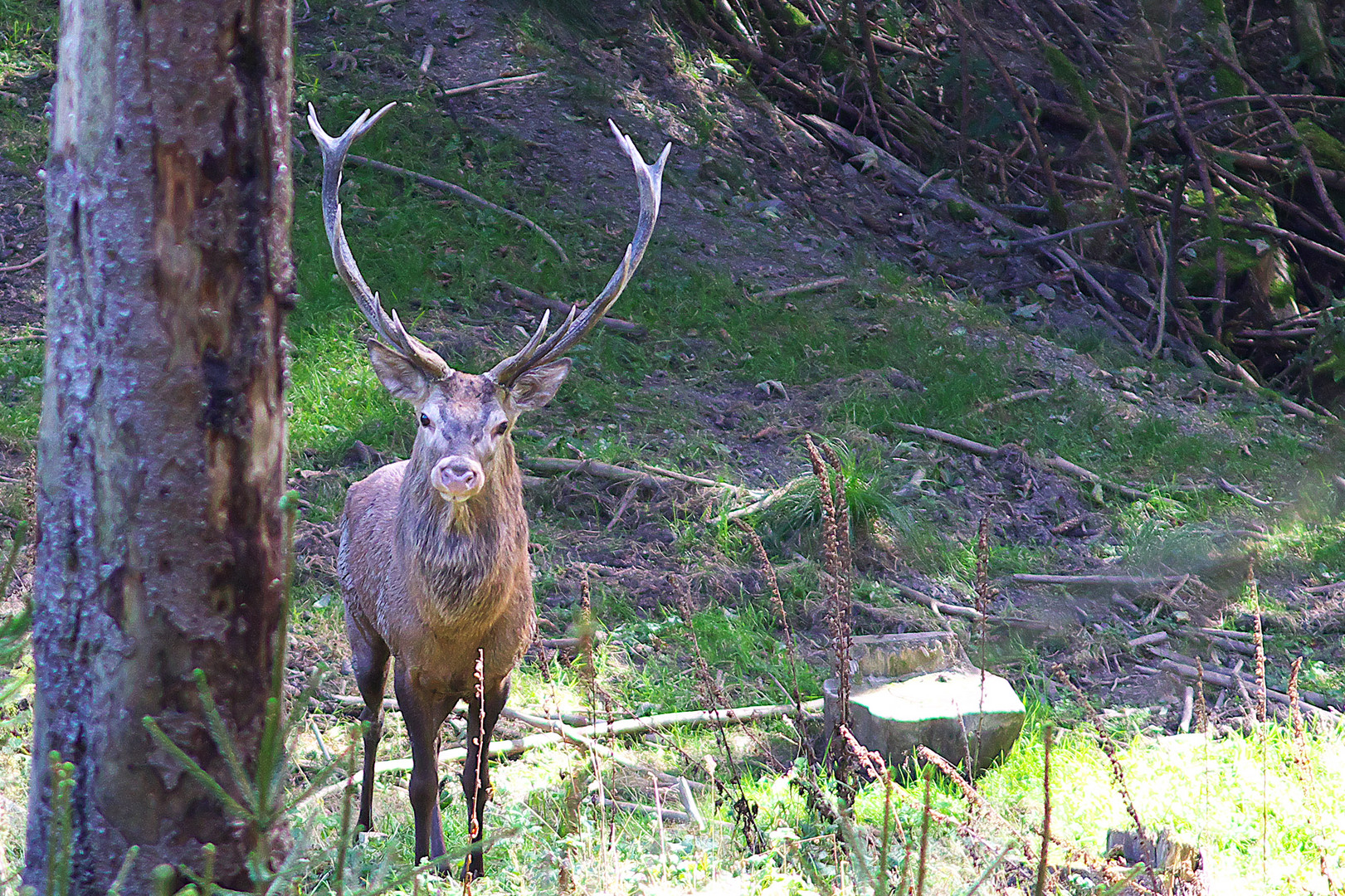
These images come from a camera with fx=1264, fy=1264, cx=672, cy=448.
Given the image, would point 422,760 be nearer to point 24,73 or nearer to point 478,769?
point 478,769

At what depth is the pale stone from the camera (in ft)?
15.7

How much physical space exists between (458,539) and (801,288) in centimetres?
622

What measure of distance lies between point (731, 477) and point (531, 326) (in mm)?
2006

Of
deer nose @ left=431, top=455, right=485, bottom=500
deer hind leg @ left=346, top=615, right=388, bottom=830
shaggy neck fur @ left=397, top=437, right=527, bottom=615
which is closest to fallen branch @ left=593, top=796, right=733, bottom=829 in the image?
deer hind leg @ left=346, top=615, right=388, bottom=830

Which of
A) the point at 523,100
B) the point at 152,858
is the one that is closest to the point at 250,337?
the point at 152,858

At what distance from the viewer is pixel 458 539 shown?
395 centimetres

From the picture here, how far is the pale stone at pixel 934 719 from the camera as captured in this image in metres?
4.79

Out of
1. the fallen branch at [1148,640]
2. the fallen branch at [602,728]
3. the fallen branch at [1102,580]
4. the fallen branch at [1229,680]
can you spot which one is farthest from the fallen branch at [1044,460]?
the fallen branch at [602,728]

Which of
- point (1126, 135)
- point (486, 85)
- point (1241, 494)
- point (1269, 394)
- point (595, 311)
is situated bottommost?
point (1241, 494)

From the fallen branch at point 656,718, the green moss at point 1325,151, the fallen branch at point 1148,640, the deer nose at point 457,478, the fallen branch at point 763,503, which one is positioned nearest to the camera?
the deer nose at point 457,478

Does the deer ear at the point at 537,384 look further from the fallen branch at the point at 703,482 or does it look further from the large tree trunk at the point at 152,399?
the fallen branch at the point at 703,482

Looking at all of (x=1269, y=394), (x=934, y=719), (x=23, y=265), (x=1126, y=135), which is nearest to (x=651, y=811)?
(x=934, y=719)

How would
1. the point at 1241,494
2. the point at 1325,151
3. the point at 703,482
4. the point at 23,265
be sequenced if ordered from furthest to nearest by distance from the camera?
1. the point at 1325,151
2. the point at 23,265
3. the point at 1241,494
4. the point at 703,482

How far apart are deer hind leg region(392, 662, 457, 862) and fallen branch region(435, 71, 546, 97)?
7.24 meters
